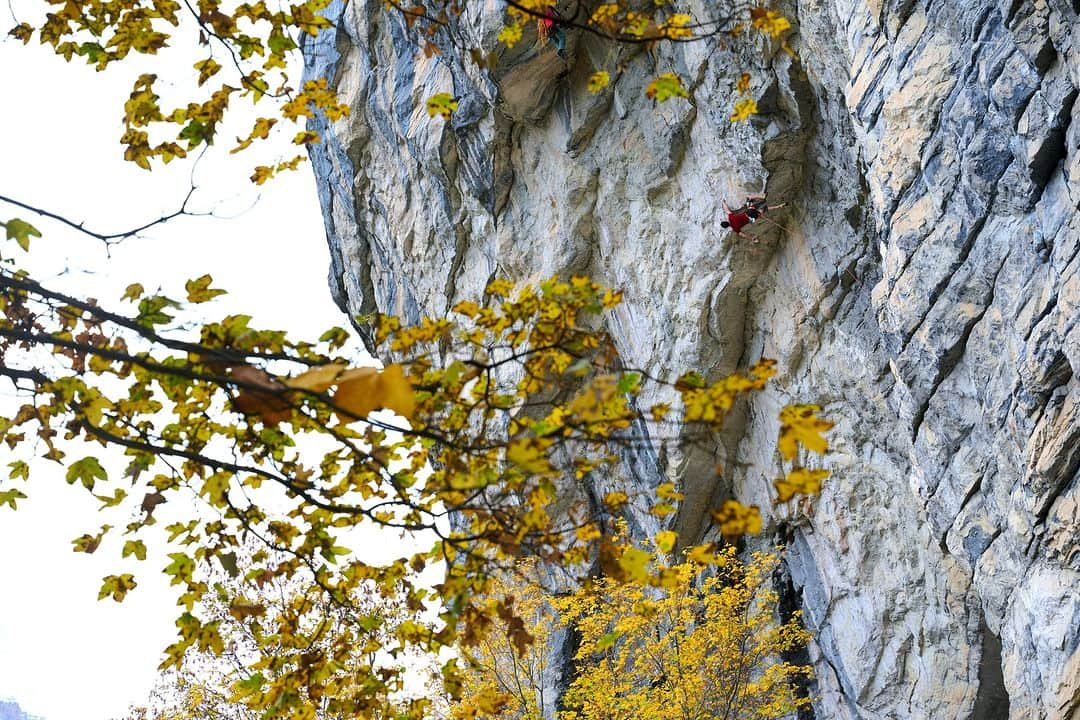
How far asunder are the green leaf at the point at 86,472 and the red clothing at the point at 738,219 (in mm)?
11490

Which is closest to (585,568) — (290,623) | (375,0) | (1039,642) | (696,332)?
(696,332)

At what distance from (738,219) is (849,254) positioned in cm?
159

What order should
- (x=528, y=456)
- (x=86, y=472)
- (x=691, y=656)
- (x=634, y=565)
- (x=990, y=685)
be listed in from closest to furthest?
(x=528, y=456) → (x=634, y=565) → (x=86, y=472) → (x=990, y=685) → (x=691, y=656)

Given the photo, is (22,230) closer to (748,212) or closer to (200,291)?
(200,291)

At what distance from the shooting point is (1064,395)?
789 centimetres

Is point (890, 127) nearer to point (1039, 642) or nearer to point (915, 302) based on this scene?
point (915, 302)

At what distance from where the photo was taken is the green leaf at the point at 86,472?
3412 mm

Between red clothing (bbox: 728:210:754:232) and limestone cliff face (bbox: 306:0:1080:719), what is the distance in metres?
0.61

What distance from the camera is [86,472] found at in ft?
11.2

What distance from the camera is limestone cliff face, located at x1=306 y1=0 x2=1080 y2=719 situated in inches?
319

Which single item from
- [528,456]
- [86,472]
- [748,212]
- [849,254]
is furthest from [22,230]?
[849,254]

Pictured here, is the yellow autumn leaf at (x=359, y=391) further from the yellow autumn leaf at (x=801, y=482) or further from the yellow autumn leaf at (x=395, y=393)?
the yellow autumn leaf at (x=801, y=482)

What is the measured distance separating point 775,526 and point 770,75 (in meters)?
7.11

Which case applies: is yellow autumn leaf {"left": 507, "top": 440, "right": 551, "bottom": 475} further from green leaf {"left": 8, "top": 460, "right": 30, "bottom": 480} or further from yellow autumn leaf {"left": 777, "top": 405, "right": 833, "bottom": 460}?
green leaf {"left": 8, "top": 460, "right": 30, "bottom": 480}
